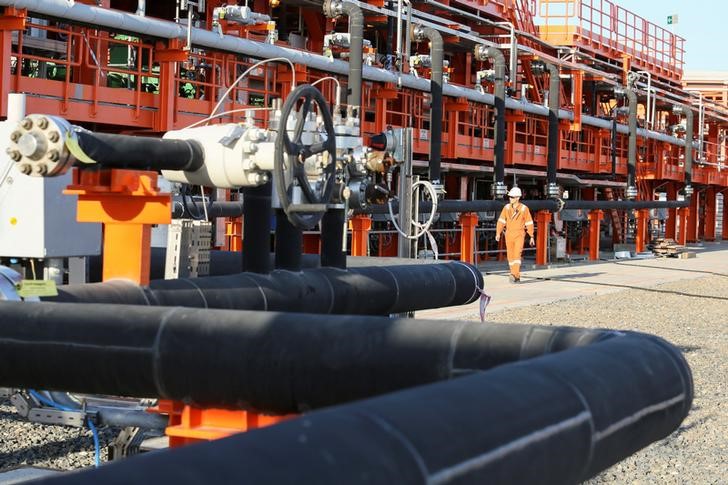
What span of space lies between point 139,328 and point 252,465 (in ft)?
6.13

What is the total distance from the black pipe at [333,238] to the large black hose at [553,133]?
1755cm

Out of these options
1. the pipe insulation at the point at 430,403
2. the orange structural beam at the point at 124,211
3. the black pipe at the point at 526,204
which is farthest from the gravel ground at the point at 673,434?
the black pipe at the point at 526,204

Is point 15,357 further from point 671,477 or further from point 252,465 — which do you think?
point 671,477

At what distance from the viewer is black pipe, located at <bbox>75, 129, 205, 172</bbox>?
4.89 m

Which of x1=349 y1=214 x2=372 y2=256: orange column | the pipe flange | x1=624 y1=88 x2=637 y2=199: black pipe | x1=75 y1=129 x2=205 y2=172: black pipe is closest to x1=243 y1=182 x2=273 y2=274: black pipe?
A: x1=75 y1=129 x2=205 y2=172: black pipe

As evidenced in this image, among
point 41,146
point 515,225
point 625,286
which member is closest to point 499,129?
point 515,225

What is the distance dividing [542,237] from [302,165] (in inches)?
703

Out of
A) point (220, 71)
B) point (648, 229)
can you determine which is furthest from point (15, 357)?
point (648, 229)

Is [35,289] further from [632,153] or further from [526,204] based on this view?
[632,153]

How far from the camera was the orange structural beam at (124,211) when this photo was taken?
505cm

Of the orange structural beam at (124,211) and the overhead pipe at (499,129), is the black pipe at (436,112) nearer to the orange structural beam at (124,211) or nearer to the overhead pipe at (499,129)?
the overhead pipe at (499,129)

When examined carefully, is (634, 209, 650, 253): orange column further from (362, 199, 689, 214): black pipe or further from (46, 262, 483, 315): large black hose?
(46, 262, 483, 315): large black hose

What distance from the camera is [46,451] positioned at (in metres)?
6.03

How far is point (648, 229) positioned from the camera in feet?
116
